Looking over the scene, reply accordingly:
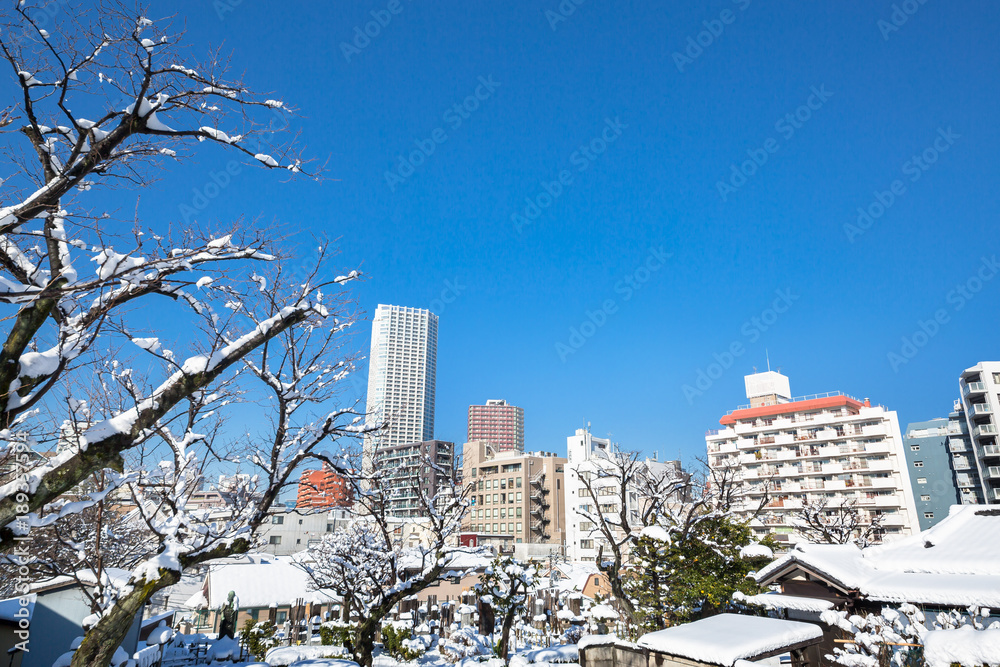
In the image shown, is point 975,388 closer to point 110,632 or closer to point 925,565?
point 925,565

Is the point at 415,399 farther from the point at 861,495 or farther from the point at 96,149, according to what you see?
the point at 96,149

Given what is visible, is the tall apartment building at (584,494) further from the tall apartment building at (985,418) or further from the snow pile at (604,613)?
the snow pile at (604,613)

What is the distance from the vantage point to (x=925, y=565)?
11.6m

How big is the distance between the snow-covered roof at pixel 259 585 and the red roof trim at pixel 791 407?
155 feet

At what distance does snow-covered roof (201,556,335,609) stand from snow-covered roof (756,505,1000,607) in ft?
76.8

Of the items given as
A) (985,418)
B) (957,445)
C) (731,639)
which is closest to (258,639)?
(731,639)

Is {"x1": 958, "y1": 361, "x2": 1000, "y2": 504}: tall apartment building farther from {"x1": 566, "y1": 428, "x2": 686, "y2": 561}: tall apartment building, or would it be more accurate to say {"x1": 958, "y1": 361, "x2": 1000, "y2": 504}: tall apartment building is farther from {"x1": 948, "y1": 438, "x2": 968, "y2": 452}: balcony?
{"x1": 566, "y1": 428, "x2": 686, "y2": 561}: tall apartment building

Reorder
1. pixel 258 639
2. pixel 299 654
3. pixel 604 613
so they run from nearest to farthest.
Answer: pixel 604 613, pixel 299 654, pixel 258 639

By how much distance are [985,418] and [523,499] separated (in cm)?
4933

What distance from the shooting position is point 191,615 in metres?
31.1

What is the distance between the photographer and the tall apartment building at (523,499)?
71.5 metres

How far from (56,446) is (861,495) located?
58.5 metres

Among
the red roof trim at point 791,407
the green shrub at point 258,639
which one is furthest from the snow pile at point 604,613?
the red roof trim at point 791,407

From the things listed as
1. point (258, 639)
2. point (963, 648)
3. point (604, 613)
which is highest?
point (963, 648)
